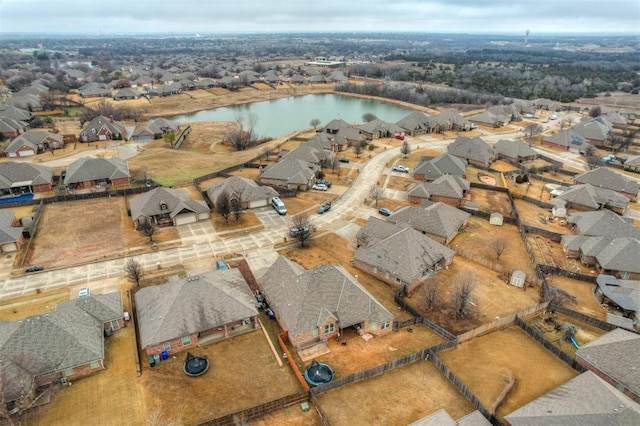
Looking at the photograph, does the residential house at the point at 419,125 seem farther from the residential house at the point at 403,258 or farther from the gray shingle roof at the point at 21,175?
the gray shingle roof at the point at 21,175

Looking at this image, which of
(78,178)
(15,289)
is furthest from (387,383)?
(78,178)

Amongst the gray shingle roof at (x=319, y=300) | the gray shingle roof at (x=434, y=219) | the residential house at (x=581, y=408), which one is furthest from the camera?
the gray shingle roof at (x=434, y=219)

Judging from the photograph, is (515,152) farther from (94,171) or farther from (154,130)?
(154,130)

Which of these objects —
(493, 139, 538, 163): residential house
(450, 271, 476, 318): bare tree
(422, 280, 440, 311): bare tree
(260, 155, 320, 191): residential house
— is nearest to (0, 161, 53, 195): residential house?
(260, 155, 320, 191): residential house

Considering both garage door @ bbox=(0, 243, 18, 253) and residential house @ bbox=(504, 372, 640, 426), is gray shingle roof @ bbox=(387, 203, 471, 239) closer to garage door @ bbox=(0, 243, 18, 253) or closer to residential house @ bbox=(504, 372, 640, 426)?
residential house @ bbox=(504, 372, 640, 426)

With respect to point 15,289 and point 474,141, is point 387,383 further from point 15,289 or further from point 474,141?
point 474,141

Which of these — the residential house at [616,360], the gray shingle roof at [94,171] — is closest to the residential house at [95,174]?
the gray shingle roof at [94,171]
